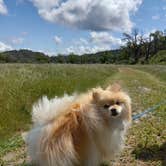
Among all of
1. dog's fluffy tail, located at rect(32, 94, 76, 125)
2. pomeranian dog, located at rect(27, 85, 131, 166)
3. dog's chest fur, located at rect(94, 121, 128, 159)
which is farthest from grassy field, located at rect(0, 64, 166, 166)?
dog's fluffy tail, located at rect(32, 94, 76, 125)

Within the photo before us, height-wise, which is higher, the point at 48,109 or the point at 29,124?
the point at 48,109

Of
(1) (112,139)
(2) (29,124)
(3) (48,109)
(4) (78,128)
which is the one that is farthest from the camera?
(2) (29,124)

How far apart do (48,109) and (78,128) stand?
487mm

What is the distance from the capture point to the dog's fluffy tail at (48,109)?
4.93 meters

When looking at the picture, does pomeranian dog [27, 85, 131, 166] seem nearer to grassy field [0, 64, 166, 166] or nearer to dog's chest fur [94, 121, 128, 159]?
dog's chest fur [94, 121, 128, 159]

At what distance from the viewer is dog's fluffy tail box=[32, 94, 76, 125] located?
4934 millimetres

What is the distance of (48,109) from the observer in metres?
4.99

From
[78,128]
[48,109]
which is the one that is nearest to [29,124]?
[48,109]

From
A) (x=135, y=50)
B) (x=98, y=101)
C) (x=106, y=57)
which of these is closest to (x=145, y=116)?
(x=98, y=101)

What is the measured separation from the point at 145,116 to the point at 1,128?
3.60 meters

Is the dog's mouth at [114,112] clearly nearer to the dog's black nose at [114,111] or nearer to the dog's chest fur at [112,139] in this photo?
the dog's black nose at [114,111]

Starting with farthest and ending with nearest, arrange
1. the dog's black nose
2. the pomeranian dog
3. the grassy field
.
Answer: the grassy field < the dog's black nose < the pomeranian dog

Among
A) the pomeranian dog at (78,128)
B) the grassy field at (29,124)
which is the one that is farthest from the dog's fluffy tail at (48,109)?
the grassy field at (29,124)

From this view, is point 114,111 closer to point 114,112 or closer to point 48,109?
point 114,112
